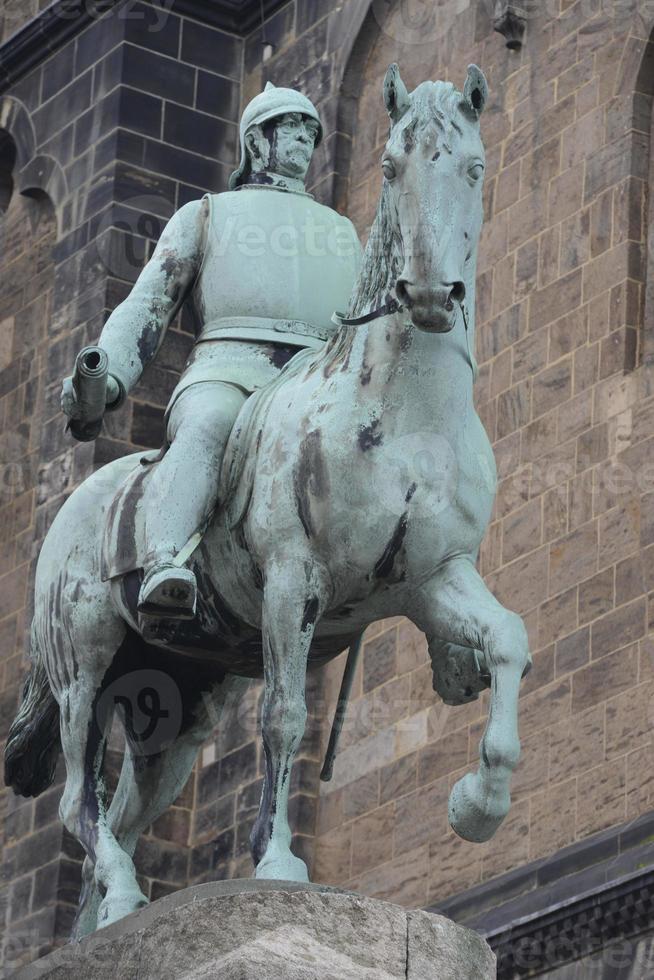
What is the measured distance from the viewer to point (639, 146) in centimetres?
1652

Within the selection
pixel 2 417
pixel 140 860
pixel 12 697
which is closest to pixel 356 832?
pixel 140 860

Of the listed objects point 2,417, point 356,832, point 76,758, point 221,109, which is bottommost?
point 76,758

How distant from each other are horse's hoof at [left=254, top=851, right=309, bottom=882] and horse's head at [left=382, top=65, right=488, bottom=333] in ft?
5.44

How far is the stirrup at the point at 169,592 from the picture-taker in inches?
348

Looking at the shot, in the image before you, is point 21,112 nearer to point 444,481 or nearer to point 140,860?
point 140,860

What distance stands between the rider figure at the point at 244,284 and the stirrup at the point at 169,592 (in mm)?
402

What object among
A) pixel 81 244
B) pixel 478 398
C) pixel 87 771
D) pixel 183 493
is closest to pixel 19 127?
pixel 81 244

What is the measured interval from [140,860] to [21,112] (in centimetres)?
636

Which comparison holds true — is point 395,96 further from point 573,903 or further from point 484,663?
point 573,903

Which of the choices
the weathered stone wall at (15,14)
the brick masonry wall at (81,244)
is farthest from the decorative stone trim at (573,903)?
the weathered stone wall at (15,14)

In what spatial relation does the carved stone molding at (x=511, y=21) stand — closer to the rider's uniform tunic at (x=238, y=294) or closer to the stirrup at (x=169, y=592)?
the rider's uniform tunic at (x=238, y=294)

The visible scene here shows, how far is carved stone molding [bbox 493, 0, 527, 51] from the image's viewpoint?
17.6m

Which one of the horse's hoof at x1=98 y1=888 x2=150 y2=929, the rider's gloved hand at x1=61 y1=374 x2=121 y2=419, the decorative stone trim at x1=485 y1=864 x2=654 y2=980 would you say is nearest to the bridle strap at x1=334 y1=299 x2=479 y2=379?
the rider's gloved hand at x1=61 y1=374 x2=121 y2=419
